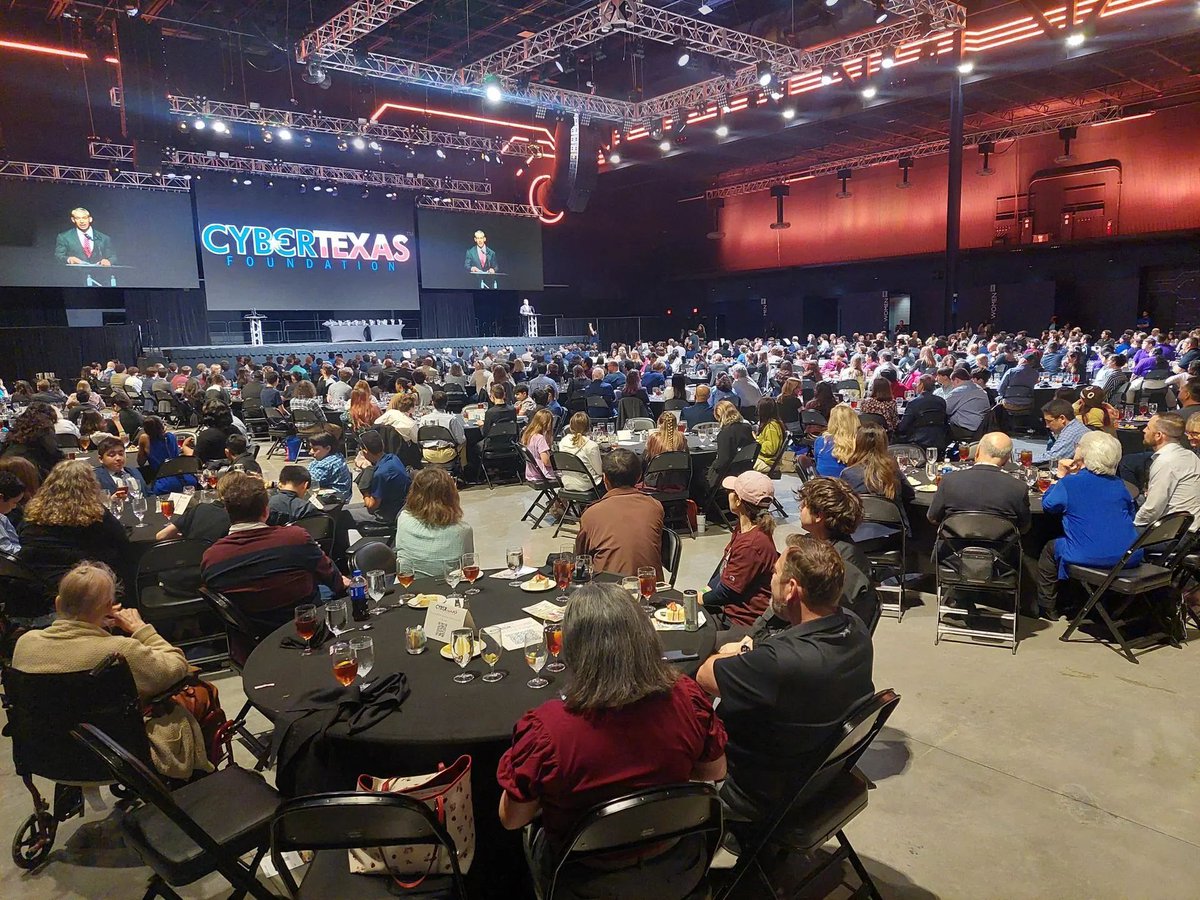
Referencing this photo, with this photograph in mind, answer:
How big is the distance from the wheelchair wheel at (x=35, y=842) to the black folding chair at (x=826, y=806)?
249 cm

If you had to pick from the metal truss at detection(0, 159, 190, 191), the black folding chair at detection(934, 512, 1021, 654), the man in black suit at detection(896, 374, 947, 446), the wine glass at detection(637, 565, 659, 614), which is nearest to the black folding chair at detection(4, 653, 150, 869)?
the wine glass at detection(637, 565, 659, 614)

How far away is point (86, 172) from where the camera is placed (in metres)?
16.9

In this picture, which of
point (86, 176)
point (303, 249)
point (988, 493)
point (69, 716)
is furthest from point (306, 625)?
point (303, 249)

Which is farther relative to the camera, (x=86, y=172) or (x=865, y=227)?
(x=865, y=227)

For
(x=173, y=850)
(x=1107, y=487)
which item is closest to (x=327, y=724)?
(x=173, y=850)

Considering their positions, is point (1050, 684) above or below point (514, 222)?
below

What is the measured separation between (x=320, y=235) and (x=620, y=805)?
72.3 feet

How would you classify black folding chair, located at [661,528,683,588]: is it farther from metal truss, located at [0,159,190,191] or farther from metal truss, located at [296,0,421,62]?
metal truss, located at [0,159,190,191]

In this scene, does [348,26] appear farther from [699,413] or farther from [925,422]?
[925,422]

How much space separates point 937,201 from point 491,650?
77.6 ft

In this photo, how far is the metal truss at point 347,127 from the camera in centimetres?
1596

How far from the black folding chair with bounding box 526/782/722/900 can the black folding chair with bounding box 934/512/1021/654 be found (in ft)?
10.3

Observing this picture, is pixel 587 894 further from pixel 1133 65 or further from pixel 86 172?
pixel 86 172

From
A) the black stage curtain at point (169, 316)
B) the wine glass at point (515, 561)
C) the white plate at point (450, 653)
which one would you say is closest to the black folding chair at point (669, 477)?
the wine glass at point (515, 561)
